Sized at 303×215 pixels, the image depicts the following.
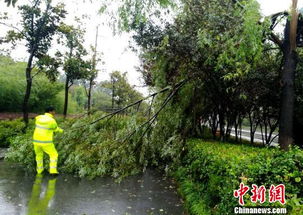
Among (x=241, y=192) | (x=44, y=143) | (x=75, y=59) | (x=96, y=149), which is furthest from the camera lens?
(x=75, y=59)

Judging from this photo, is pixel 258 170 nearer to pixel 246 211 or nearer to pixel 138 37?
pixel 246 211

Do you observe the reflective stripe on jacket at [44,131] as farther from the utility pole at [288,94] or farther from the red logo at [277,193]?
the utility pole at [288,94]

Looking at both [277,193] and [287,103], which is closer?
[277,193]

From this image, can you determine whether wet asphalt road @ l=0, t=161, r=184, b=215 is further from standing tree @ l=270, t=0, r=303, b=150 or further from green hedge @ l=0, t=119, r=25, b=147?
green hedge @ l=0, t=119, r=25, b=147

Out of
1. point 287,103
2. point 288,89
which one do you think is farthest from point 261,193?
point 288,89

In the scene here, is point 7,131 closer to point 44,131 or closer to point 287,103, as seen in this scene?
point 44,131

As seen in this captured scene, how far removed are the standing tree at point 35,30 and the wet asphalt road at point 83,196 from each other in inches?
279

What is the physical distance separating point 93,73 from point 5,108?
25.9ft

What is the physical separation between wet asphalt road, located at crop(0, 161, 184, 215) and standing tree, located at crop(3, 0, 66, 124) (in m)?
7.08

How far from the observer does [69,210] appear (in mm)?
4770

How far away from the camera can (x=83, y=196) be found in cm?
561

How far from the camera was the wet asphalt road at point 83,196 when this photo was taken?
190 inches

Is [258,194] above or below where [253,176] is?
below

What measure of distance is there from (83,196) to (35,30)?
1047 centimetres
